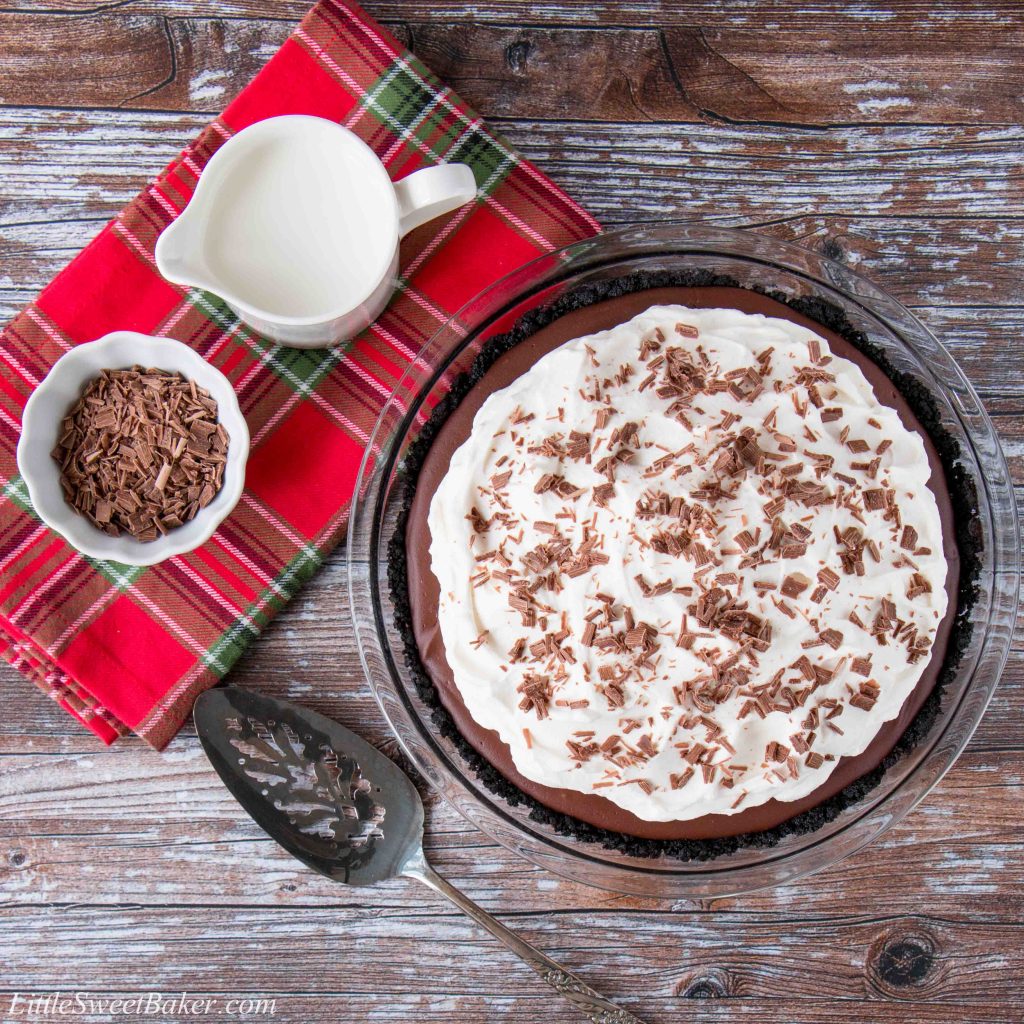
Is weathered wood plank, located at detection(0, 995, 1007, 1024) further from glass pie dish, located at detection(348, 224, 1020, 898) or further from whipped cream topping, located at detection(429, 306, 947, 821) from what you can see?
whipped cream topping, located at detection(429, 306, 947, 821)

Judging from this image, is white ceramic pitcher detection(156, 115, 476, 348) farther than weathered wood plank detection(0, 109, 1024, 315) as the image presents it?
No

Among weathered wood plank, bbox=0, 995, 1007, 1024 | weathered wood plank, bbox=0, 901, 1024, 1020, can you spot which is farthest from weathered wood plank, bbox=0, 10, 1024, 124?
weathered wood plank, bbox=0, 995, 1007, 1024

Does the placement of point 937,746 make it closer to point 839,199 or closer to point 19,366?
point 839,199

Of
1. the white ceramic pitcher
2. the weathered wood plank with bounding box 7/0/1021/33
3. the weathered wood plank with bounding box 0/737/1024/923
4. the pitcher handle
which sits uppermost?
the weathered wood plank with bounding box 7/0/1021/33

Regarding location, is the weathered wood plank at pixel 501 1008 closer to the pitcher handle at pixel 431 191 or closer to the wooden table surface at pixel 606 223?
the wooden table surface at pixel 606 223

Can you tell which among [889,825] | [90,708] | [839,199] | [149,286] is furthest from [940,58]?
[90,708]
